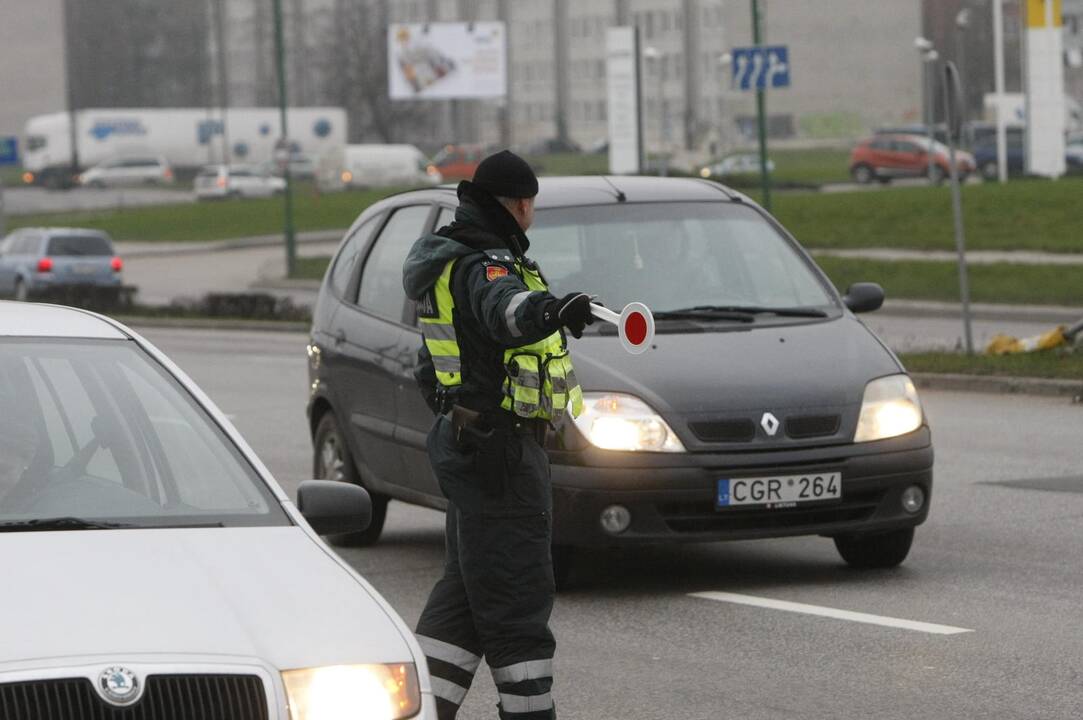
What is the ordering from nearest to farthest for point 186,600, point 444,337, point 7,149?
1. point 186,600
2. point 444,337
3. point 7,149

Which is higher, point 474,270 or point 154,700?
point 474,270

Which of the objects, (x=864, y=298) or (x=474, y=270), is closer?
(x=474, y=270)

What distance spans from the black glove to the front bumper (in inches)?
128

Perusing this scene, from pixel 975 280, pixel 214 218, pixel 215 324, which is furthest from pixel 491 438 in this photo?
Answer: pixel 214 218

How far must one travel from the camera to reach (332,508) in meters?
5.07

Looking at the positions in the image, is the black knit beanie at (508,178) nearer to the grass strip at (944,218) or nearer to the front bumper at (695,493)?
the front bumper at (695,493)

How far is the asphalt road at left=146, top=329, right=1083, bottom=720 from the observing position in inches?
266

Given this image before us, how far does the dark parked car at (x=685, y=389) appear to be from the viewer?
846cm

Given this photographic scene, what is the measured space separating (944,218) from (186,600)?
111 feet

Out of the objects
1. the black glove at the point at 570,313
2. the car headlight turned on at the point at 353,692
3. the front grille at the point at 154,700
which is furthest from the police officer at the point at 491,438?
the front grille at the point at 154,700

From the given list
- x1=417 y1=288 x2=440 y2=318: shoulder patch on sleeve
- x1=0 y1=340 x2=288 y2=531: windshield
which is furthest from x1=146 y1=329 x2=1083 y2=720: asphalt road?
x1=0 y1=340 x2=288 y2=531: windshield

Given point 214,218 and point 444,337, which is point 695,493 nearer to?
point 444,337

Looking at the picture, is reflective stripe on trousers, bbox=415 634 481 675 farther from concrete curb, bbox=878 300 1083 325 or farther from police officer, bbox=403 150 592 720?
concrete curb, bbox=878 300 1083 325

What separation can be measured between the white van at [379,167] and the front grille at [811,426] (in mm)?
76025
